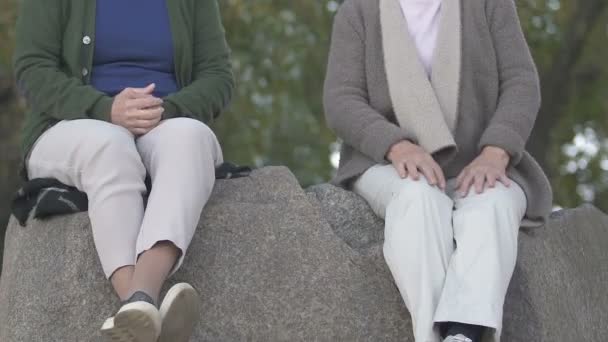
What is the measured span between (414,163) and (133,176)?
92cm

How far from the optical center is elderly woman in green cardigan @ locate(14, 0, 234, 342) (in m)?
3.93

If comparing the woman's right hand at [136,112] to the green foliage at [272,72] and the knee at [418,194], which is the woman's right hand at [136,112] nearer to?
the knee at [418,194]

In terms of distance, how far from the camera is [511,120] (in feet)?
14.8

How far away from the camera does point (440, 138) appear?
4.44 meters

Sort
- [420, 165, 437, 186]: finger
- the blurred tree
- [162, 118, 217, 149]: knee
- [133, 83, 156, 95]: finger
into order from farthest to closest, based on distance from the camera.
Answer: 1. the blurred tree
2. [133, 83, 156, 95]: finger
3. [420, 165, 437, 186]: finger
4. [162, 118, 217, 149]: knee

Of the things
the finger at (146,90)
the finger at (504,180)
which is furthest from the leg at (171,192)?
the finger at (504,180)

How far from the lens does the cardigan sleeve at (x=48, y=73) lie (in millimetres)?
4344

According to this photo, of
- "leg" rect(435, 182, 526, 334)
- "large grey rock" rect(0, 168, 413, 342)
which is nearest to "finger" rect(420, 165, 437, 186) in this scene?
"leg" rect(435, 182, 526, 334)

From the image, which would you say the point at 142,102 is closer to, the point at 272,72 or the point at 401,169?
the point at 401,169

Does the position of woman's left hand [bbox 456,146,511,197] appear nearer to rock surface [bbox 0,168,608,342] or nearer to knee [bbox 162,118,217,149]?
rock surface [bbox 0,168,608,342]

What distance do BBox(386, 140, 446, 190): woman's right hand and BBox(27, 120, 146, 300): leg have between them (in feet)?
2.75

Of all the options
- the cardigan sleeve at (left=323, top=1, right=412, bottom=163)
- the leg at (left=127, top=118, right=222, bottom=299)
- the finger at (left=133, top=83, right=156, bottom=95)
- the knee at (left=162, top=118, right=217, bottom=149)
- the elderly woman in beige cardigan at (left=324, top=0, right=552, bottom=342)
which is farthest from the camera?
the cardigan sleeve at (left=323, top=1, right=412, bottom=163)

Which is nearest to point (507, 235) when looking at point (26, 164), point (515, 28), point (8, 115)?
point (515, 28)

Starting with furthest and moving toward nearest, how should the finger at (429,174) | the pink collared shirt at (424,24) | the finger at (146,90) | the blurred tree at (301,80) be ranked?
the blurred tree at (301,80), the pink collared shirt at (424,24), the finger at (146,90), the finger at (429,174)
